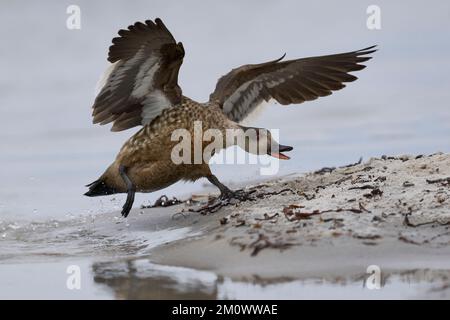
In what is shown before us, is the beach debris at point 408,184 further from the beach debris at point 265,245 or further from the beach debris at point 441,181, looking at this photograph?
the beach debris at point 265,245

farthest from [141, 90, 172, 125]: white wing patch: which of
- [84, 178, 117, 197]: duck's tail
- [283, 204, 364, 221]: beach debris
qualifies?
[283, 204, 364, 221]: beach debris

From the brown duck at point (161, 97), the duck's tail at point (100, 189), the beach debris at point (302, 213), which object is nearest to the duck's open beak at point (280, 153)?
the brown duck at point (161, 97)

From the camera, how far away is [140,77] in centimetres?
946

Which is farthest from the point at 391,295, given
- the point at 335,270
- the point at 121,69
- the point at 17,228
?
the point at 17,228

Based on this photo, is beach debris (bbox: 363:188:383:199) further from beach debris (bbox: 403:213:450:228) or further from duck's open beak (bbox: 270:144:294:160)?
duck's open beak (bbox: 270:144:294:160)

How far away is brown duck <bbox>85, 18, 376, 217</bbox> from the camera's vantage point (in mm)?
9172

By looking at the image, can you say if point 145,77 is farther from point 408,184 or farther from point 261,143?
point 408,184

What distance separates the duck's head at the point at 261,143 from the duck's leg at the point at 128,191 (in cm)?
124

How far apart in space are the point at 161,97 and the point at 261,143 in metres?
1.14

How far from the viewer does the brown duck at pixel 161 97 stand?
9.17 metres

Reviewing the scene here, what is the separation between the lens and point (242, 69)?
992cm

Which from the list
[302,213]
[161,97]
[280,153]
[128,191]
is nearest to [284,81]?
[280,153]

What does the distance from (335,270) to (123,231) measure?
11.9 ft

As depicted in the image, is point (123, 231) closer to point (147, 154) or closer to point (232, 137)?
point (147, 154)
